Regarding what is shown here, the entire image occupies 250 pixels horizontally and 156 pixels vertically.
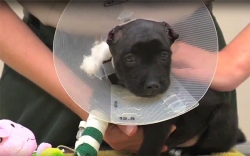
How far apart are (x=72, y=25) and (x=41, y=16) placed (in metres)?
0.21

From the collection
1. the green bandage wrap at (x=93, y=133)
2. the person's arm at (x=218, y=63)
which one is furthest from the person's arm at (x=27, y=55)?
the person's arm at (x=218, y=63)

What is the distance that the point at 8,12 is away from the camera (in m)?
0.99

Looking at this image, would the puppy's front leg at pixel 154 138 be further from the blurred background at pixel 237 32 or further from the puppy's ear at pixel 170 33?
the blurred background at pixel 237 32

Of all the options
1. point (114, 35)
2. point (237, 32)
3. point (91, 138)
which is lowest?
point (237, 32)

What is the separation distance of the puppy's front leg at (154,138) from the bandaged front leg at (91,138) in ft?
0.34

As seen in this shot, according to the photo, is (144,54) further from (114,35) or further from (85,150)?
(85,150)

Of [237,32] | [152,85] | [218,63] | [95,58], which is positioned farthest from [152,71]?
[237,32]

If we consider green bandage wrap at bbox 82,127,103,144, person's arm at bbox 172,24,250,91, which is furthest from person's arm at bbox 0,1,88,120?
person's arm at bbox 172,24,250,91

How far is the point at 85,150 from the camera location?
0.73m

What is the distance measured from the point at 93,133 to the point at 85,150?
46 millimetres

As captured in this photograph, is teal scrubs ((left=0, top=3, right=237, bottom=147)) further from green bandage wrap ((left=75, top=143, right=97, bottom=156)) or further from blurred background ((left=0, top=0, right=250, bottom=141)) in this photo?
blurred background ((left=0, top=0, right=250, bottom=141))

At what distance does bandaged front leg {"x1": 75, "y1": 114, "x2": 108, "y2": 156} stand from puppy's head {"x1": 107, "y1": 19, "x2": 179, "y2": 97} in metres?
0.09

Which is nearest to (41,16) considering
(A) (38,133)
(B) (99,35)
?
(B) (99,35)

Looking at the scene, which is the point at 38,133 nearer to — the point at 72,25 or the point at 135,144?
the point at 135,144
